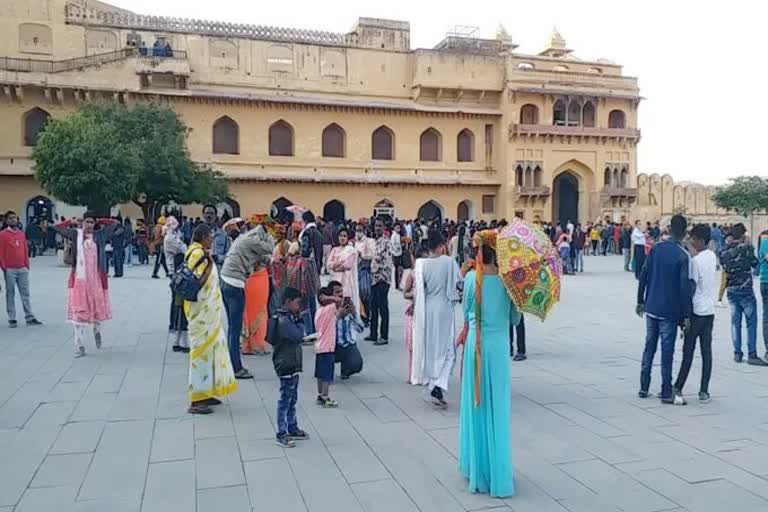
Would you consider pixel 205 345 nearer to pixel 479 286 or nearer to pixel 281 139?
pixel 479 286

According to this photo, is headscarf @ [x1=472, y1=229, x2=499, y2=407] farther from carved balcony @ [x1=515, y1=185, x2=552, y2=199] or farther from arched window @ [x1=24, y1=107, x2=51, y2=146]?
carved balcony @ [x1=515, y1=185, x2=552, y2=199]

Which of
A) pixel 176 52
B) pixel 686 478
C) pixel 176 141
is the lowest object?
pixel 686 478

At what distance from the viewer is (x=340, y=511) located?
389cm

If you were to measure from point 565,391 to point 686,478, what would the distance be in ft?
7.43

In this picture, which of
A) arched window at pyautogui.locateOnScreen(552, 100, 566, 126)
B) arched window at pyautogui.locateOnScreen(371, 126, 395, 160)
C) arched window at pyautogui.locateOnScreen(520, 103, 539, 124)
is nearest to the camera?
arched window at pyautogui.locateOnScreen(371, 126, 395, 160)

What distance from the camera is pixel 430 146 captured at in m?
33.0

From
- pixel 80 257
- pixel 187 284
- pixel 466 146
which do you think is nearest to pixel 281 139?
pixel 466 146

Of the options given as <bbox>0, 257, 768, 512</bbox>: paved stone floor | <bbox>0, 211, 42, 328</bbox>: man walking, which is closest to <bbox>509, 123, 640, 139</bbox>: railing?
<bbox>0, 257, 768, 512</bbox>: paved stone floor

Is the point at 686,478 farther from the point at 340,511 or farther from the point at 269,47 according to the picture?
the point at 269,47

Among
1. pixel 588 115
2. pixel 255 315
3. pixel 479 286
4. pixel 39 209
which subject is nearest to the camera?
pixel 479 286

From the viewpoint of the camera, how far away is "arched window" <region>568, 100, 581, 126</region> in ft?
112

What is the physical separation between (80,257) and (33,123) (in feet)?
73.3

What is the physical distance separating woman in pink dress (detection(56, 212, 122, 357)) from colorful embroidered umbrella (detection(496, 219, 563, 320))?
5.86 meters

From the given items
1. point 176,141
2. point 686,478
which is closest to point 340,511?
point 686,478
